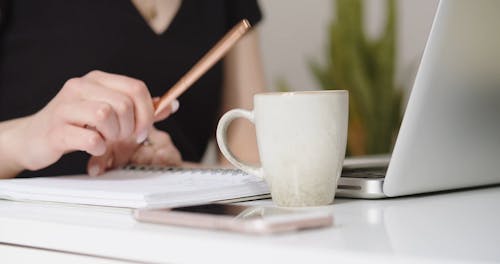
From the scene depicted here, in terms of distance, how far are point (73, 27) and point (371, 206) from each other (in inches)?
29.5

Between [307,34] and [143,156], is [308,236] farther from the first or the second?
[307,34]

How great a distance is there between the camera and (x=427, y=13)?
82.5 inches

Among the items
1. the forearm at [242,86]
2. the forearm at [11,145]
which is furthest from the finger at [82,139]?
the forearm at [242,86]

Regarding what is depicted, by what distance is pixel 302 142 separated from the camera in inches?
23.0

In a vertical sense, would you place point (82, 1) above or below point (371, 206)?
above

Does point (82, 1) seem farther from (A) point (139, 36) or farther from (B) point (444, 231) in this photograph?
(B) point (444, 231)

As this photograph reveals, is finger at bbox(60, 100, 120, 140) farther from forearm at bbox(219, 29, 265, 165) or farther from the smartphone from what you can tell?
forearm at bbox(219, 29, 265, 165)

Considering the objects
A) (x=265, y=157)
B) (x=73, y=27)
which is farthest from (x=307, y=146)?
(x=73, y=27)

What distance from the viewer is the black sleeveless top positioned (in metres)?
1.20

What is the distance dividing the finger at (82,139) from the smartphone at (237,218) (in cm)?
20

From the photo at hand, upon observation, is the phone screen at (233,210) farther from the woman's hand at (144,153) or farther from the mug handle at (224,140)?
the woman's hand at (144,153)

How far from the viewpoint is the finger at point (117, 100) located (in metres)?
0.73

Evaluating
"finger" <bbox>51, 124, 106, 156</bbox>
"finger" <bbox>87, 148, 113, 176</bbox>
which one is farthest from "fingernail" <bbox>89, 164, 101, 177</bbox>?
"finger" <bbox>51, 124, 106, 156</bbox>

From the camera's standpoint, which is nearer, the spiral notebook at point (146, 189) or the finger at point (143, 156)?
the spiral notebook at point (146, 189)
